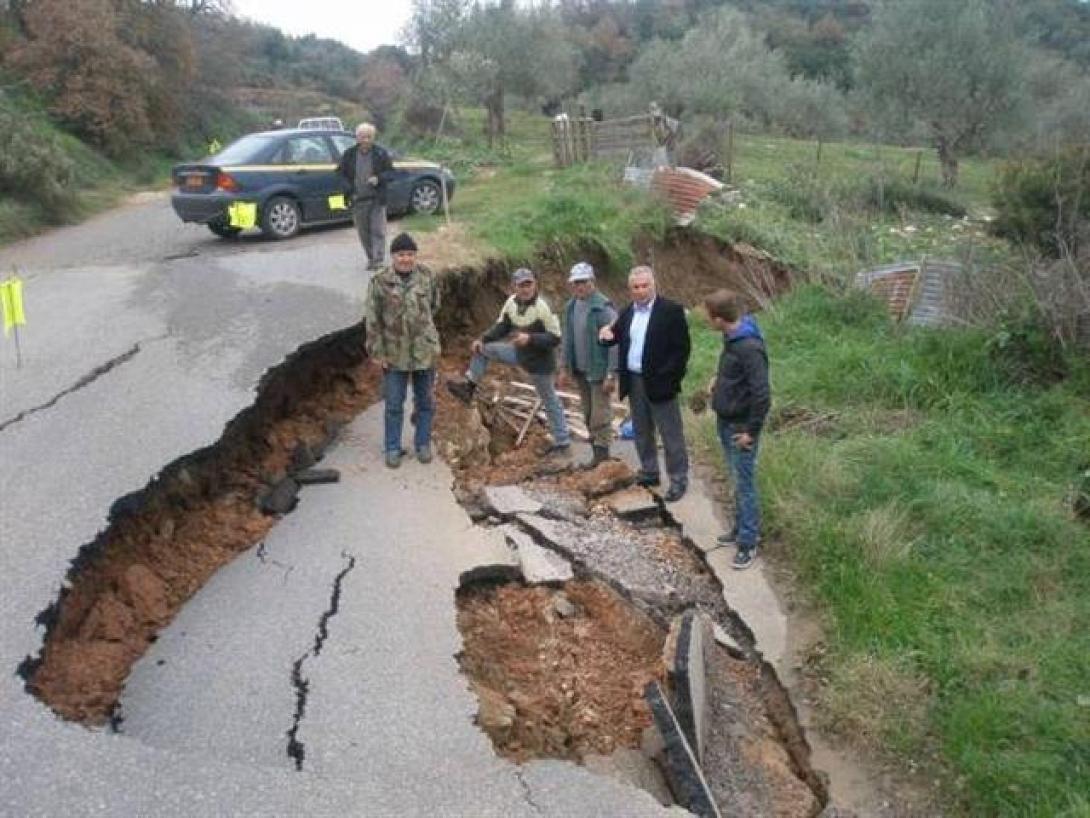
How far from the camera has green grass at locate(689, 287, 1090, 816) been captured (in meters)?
5.09

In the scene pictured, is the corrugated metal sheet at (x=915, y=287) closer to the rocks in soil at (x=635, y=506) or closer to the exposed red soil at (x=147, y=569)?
the rocks in soil at (x=635, y=506)

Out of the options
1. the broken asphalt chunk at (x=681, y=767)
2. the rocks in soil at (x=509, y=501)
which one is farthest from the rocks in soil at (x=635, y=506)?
the broken asphalt chunk at (x=681, y=767)

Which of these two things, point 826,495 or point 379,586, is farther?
point 826,495

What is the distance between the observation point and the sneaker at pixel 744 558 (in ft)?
22.6

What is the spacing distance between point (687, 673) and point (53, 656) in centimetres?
330

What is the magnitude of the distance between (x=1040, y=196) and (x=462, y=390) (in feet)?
30.9

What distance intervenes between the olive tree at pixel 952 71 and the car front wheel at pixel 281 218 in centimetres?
1888

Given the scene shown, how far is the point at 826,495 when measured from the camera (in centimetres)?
748

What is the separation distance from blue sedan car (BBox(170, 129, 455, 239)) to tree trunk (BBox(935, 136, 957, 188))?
17.5 meters

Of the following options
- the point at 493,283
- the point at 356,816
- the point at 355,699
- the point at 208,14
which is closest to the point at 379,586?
the point at 355,699

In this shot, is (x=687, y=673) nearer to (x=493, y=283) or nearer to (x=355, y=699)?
(x=355, y=699)

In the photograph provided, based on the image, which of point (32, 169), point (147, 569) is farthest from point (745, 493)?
point (32, 169)

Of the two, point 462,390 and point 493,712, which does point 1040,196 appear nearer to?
point 462,390

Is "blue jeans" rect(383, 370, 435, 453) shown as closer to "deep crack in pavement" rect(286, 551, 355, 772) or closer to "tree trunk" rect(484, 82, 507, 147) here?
"deep crack in pavement" rect(286, 551, 355, 772)
